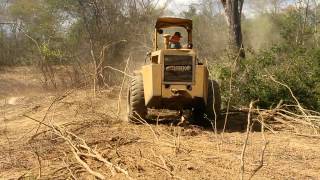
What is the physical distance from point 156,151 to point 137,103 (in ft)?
8.13

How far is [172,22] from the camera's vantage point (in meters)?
10.6

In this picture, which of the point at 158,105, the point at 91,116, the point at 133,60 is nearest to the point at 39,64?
the point at 133,60

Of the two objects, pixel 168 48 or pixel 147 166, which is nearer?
pixel 147 166

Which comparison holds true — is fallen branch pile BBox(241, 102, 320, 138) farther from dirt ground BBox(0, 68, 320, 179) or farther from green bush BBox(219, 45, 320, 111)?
green bush BBox(219, 45, 320, 111)

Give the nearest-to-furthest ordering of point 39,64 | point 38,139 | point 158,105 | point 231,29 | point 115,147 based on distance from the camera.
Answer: point 115,147 < point 38,139 < point 158,105 < point 231,29 < point 39,64

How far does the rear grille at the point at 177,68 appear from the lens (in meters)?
9.48

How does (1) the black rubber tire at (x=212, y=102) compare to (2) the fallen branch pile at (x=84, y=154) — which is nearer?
(2) the fallen branch pile at (x=84, y=154)

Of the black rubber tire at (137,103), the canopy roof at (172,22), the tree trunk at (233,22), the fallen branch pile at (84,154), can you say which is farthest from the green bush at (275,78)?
the fallen branch pile at (84,154)

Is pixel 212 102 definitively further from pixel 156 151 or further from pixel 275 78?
pixel 156 151

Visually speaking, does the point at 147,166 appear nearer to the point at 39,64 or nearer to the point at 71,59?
the point at 71,59

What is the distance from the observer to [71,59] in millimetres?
21656

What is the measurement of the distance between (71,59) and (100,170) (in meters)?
15.6

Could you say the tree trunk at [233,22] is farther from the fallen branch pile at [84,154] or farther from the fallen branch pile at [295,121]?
the fallen branch pile at [84,154]

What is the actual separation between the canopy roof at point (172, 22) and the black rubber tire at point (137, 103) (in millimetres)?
1224
